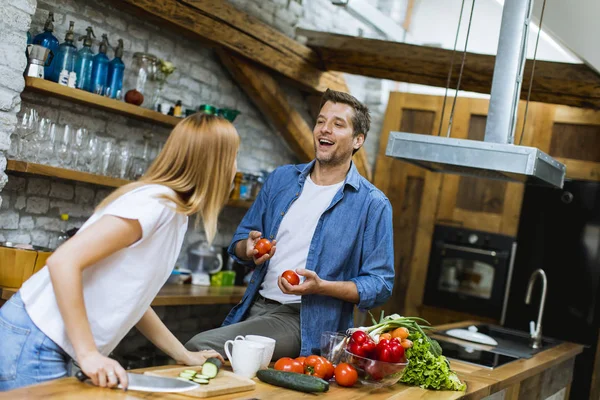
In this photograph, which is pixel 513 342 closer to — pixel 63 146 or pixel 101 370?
pixel 63 146

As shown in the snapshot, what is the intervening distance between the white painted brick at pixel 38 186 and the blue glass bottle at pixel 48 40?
0.68 metres

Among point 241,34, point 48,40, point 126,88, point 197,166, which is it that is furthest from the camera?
point 241,34

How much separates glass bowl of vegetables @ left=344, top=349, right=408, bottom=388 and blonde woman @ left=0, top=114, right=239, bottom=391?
768 millimetres

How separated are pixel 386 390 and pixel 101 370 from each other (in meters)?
1.14

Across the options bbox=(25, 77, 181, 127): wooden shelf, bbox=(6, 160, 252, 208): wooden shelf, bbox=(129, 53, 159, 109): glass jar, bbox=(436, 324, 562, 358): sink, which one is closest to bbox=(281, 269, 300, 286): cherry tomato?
bbox=(436, 324, 562, 358): sink

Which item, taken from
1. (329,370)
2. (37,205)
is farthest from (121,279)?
(37,205)

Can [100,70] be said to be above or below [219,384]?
above

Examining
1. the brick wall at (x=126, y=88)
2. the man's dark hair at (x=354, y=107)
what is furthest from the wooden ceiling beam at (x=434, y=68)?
the man's dark hair at (x=354, y=107)

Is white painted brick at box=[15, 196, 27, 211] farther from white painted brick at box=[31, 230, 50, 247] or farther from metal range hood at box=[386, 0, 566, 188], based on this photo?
metal range hood at box=[386, 0, 566, 188]

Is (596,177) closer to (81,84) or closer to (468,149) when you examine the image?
(468,149)

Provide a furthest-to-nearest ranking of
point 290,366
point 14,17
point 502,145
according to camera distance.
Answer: point 14,17 → point 502,145 → point 290,366

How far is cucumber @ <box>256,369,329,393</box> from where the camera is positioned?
2.44 metres

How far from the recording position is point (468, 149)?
3652 millimetres

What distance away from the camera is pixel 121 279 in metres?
2.10
